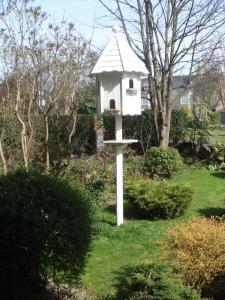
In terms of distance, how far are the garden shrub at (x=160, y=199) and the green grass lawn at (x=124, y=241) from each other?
0.19 meters

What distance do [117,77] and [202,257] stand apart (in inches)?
144

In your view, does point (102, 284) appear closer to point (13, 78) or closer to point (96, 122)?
point (13, 78)

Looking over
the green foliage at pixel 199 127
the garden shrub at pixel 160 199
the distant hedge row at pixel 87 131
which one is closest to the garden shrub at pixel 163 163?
the green foliage at pixel 199 127

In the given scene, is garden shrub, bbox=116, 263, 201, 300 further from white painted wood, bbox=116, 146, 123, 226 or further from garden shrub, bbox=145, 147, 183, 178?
garden shrub, bbox=145, 147, 183, 178

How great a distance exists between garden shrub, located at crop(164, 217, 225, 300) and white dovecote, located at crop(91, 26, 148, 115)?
9.54ft

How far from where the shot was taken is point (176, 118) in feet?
56.1

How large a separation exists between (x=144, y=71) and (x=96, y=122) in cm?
1000

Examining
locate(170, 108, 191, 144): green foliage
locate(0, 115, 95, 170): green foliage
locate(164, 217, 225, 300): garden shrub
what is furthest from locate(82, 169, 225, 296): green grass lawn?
locate(170, 108, 191, 144): green foliage

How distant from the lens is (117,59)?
7.33m

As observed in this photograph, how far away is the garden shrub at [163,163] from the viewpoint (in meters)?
12.4

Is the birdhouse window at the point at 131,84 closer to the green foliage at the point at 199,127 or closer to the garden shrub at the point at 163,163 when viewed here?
the garden shrub at the point at 163,163

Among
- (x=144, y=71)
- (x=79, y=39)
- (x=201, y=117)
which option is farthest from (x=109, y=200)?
(x=201, y=117)

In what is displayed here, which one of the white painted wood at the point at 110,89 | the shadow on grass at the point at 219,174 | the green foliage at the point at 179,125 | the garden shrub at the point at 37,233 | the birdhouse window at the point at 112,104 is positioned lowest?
the shadow on grass at the point at 219,174

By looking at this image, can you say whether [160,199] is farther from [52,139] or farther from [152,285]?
[52,139]
